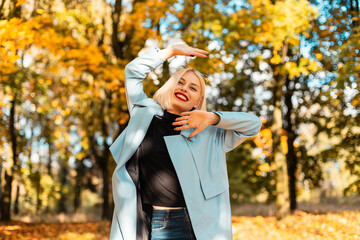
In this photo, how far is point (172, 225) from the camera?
1.96 meters

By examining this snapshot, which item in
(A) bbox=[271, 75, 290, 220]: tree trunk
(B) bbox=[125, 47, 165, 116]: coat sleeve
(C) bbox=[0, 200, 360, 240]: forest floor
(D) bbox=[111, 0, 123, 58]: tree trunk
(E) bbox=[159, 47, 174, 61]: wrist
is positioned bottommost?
(C) bbox=[0, 200, 360, 240]: forest floor

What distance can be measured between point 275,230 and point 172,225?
5104mm

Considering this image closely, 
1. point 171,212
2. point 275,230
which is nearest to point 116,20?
point 275,230

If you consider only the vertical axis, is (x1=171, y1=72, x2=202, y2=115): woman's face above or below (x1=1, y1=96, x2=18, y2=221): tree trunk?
above

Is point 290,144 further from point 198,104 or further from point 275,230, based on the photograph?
point 198,104

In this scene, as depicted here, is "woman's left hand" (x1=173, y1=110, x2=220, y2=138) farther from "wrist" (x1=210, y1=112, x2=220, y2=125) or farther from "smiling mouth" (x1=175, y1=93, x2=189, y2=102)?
"smiling mouth" (x1=175, y1=93, x2=189, y2=102)

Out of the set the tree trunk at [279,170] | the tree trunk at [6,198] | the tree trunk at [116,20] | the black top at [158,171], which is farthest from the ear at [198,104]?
the tree trunk at [6,198]

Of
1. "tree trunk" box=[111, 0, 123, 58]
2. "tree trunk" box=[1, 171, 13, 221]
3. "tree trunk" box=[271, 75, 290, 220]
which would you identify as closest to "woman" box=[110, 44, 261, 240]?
"tree trunk" box=[111, 0, 123, 58]

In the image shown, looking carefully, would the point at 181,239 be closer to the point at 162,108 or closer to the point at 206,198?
the point at 206,198

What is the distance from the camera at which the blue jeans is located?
196cm

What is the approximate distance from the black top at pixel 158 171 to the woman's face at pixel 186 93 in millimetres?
135

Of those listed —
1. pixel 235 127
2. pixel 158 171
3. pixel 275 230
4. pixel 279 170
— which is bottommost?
pixel 275 230

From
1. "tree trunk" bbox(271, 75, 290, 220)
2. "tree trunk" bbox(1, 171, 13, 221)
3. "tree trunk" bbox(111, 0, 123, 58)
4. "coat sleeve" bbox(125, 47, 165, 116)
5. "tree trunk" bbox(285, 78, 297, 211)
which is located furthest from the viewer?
"tree trunk" bbox(285, 78, 297, 211)

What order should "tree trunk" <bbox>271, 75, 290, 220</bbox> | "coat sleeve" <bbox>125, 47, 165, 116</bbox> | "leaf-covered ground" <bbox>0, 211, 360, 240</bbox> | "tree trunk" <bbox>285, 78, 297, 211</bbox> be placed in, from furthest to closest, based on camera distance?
"tree trunk" <bbox>285, 78, 297, 211</bbox> < "tree trunk" <bbox>271, 75, 290, 220</bbox> < "leaf-covered ground" <bbox>0, 211, 360, 240</bbox> < "coat sleeve" <bbox>125, 47, 165, 116</bbox>
